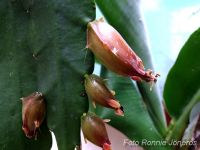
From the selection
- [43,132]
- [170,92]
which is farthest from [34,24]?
[170,92]

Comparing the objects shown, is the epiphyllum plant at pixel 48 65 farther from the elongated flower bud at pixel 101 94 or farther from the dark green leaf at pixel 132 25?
the dark green leaf at pixel 132 25

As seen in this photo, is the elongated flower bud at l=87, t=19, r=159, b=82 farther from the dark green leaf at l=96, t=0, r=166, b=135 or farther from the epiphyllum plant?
the dark green leaf at l=96, t=0, r=166, b=135

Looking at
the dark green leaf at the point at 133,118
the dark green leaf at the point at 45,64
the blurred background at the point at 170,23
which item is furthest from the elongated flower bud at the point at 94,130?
the blurred background at the point at 170,23

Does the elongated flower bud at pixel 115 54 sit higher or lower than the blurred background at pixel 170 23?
higher

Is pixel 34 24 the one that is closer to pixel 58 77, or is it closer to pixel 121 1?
pixel 58 77

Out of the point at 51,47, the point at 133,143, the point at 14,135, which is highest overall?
the point at 51,47

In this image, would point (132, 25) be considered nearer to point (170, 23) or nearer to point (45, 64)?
point (45, 64)

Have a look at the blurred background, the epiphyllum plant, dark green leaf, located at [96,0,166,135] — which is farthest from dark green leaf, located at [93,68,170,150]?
the blurred background
